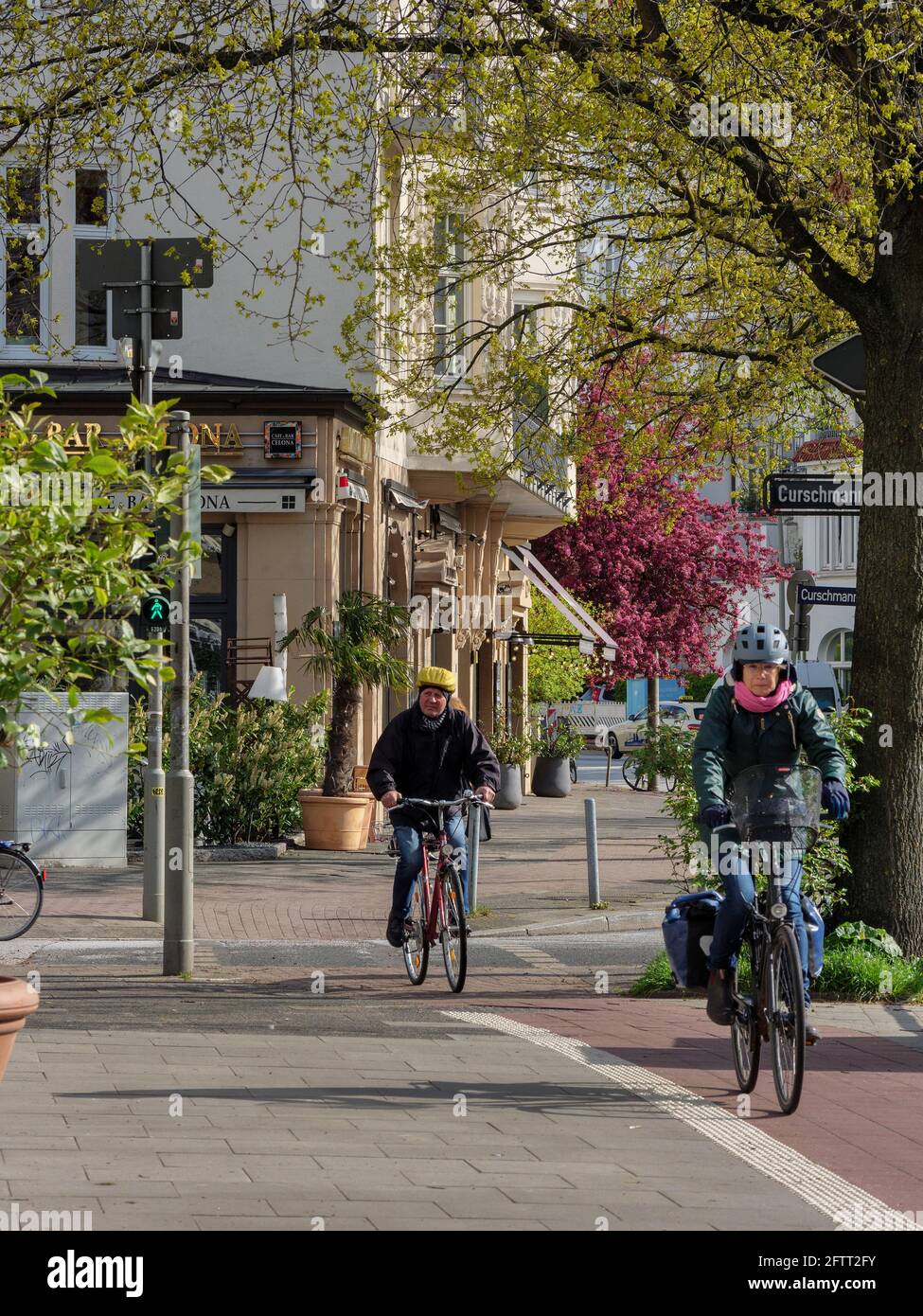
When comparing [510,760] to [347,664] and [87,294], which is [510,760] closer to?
→ [87,294]

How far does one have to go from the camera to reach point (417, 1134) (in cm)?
647

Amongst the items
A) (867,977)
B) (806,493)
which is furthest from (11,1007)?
(806,493)

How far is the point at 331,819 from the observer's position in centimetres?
1964

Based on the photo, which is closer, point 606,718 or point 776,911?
point 776,911

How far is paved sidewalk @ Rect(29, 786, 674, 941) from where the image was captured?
1334 cm

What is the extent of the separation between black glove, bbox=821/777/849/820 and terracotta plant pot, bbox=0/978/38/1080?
3229 mm

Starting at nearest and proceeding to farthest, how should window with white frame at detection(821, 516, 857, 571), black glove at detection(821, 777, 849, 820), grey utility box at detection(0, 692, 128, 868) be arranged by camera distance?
black glove at detection(821, 777, 849, 820) → grey utility box at detection(0, 692, 128, 868) → window with white frame at detection(821, 516, 857, 571)

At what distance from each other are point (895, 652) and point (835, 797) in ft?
10.5

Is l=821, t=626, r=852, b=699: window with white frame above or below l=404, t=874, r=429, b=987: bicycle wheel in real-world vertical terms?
above

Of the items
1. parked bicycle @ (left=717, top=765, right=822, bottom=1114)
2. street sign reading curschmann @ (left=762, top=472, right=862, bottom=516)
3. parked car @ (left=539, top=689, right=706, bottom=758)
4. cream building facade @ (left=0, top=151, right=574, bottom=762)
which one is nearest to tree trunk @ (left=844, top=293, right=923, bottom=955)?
street sign reading curschmann @ (left=762, top=472, right=862, bottom=516)

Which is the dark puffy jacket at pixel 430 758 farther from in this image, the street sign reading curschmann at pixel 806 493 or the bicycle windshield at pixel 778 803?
the bicycle windshield at pixel 778 803

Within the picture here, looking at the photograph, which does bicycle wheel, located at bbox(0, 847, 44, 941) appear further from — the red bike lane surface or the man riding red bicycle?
the red bike lane surface

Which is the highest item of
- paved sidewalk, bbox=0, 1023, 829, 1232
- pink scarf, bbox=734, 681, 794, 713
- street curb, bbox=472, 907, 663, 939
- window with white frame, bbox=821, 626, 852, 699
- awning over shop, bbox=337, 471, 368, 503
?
awning over shop, bbox=337, 471, 368, 503

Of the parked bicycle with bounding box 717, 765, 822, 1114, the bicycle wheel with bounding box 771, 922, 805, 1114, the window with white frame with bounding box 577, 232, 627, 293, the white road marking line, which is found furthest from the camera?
the window with white frame with bounding box 577, 232, 627, 293
